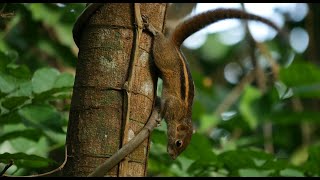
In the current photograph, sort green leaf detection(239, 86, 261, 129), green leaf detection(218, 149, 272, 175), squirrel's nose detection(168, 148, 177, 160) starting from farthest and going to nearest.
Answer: green leaf detection(239, 86, 261, 129) < green leaf detection(218, 149, 272, 175) < squirrel's nose detection(168, 148, 177, 160)

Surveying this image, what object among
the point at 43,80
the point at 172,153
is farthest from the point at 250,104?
the point at 43,80

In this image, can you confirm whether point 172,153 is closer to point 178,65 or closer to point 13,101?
point 178,65

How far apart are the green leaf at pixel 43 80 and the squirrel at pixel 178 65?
0.58 meters

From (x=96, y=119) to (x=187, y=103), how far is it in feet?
2.21

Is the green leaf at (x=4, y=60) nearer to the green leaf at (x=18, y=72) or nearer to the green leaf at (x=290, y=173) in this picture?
the green leaf at (x=18, y=72)

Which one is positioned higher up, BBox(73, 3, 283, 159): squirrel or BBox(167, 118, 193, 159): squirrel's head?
BBox(73, 3, 283, 159): squirrel

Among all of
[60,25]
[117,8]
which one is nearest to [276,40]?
[60,25]

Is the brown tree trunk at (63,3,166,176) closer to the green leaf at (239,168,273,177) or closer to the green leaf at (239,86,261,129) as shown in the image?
the green leaf at (239,168,273,177)

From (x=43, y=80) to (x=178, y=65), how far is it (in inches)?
28.0

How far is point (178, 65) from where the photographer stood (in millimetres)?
2469

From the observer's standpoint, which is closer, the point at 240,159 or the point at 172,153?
the point at 172,153

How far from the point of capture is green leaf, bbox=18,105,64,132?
2.79 m

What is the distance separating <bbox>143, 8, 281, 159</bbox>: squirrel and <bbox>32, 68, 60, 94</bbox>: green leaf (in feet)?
1.91

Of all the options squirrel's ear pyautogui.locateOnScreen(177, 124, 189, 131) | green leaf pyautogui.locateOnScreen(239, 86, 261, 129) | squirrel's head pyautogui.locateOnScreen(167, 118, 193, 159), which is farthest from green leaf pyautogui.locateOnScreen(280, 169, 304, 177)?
green leaf pyautogui.locateOnScreen(239, 86, 261, 129)
